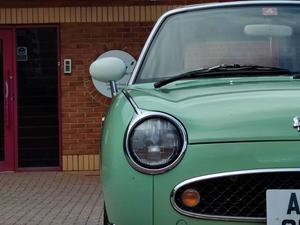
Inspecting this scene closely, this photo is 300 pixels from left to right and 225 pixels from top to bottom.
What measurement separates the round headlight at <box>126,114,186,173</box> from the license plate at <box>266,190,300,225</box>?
44 cm

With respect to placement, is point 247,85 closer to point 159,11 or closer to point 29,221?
point 29,221

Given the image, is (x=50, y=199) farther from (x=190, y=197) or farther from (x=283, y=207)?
(x=283, y=207)

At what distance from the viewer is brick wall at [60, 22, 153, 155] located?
9.81 meters

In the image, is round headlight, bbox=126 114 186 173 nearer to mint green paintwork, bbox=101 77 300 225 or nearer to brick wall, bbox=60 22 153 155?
mint green paintwork, bbox=101 77 300 225

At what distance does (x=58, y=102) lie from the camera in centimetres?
994

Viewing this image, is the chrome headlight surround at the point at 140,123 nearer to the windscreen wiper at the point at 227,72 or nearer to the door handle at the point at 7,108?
the windscreen wiper at the point at 227,72

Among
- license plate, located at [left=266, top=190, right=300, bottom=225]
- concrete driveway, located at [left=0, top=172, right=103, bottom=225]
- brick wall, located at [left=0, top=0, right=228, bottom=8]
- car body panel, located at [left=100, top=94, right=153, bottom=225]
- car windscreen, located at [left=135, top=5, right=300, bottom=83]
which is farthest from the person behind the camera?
brick wall, located at [left=0, top=0, right=228, bottom=8]

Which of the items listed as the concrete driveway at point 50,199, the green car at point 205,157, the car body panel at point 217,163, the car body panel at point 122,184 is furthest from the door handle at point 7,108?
the car body panel at point 217,163

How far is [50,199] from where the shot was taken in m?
7.67

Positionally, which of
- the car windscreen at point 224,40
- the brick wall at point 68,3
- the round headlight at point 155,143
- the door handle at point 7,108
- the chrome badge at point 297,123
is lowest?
the door handle at point 7,108

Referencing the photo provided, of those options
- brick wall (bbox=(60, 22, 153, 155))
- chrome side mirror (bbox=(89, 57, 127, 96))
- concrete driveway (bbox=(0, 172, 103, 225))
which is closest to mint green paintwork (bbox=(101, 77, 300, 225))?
chrome side mirror (bbox=(89, 57, 127, 96))

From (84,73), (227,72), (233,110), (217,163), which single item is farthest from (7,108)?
(217,163)

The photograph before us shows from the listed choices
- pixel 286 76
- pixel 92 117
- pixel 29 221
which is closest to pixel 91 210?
pixel 29 221

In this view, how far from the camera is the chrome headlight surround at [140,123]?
8.84ft
